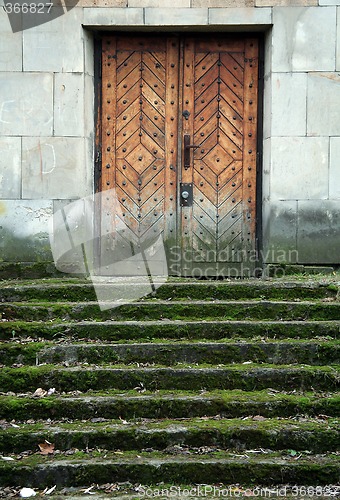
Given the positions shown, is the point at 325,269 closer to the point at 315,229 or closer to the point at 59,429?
the point at 315,229

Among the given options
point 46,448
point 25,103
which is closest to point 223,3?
point 25,103

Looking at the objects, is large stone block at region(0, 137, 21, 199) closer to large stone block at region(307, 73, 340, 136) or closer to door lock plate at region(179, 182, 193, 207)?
door lock plate at region(179, 182, 193, 207)

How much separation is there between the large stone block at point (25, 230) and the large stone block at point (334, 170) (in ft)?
8.97

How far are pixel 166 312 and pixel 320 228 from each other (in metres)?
2.07

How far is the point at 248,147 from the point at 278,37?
1108mm

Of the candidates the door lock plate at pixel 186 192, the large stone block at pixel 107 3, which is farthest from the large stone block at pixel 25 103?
the door lock plate at pixel 186 192

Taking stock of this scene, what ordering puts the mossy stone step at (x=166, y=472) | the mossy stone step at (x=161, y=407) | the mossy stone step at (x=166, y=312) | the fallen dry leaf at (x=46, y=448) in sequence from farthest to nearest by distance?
the mossy stone step at (x=166, y=312) < the mossy stone step at (x=161, y=407) < the fallen dry leaf at (x=46, y=448) < the mossy stone step at (x=166, y=472)

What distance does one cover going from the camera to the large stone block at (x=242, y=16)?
21.3 ft

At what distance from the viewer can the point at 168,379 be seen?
449 cm

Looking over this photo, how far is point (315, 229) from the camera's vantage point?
6.54m

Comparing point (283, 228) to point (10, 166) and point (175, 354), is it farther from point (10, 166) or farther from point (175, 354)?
point (10, 166)

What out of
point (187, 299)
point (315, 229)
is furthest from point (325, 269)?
point (187, 299)

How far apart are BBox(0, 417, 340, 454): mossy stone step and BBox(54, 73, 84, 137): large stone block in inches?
136

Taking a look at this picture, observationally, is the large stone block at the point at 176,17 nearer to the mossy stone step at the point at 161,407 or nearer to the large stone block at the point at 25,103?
the large stone block at the point at 25,103
